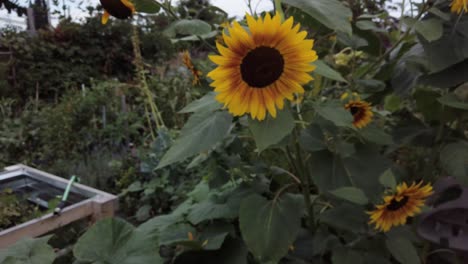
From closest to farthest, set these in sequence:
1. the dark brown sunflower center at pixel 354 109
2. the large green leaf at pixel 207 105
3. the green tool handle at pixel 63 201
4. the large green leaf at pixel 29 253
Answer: the large green leaf at pixel 207 105, the large green leaf at pixel 29 253, the dark brown sunflower center at pixel 354 109, the green tool handle at pixel 63 201

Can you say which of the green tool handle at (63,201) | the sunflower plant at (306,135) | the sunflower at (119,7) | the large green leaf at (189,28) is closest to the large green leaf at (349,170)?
the sunflower plant at (306,135)

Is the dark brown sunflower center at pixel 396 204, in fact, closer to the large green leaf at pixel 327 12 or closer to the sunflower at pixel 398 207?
the sunflower at pixel 398 207

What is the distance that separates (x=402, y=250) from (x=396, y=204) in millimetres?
95

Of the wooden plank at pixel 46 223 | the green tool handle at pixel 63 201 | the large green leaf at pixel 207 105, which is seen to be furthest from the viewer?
the green tool handle at pixel 63 201

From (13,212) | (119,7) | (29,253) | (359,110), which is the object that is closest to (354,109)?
(359,110)

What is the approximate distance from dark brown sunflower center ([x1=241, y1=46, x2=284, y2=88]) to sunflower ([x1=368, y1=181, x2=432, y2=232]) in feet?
1.24

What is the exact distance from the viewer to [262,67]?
62 centimetres

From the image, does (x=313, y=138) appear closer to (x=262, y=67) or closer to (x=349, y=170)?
(x=349, y=170)

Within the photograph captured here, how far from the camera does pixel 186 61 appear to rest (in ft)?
3.07

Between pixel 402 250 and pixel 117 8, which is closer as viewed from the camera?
pixel 117 8

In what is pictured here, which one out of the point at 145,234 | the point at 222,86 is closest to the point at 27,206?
the point at 145,234

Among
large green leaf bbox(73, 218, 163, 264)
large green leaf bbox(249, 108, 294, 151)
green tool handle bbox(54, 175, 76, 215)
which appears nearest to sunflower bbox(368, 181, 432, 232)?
large green leaf bbox(249, 108, 294, 151)

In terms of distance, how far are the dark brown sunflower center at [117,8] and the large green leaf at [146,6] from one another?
0.02 m

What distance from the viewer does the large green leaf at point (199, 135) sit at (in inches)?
23.5
